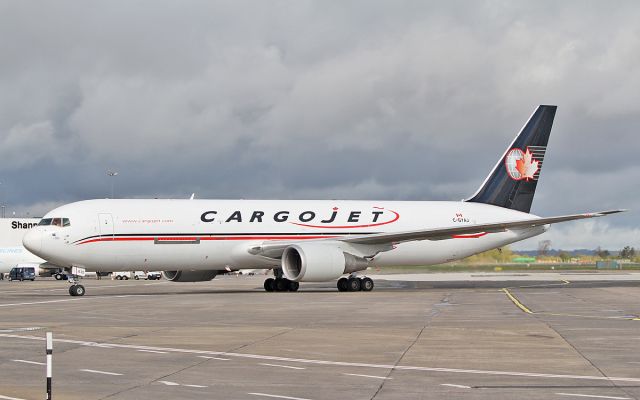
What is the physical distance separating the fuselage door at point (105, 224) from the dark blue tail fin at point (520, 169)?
68.3 ft

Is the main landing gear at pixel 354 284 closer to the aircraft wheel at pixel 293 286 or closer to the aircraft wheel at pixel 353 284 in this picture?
the aircraft wheel at pixel 353 284

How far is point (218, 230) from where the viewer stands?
40406 millimetres

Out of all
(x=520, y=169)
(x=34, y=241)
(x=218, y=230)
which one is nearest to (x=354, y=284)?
(x=218, y=230)

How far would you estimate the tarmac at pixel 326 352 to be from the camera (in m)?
12.1

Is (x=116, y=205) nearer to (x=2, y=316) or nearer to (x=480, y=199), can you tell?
(x=2, y=316)

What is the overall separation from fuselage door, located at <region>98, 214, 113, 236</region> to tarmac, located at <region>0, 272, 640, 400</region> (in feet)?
28.5

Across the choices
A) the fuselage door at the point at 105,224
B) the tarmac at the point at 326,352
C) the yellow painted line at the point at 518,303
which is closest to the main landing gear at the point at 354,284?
the yellow painted line at the point at 518,303

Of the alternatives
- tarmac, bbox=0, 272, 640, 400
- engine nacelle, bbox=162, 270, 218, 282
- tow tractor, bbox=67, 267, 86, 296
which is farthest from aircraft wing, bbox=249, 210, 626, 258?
tarmac, bbox=0, 272, 640, 400

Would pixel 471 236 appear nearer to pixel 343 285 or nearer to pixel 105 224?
pixel 343 285

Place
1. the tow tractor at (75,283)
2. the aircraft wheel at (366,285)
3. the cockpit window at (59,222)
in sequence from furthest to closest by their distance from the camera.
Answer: the aircraft wheel at (366,285) → the tow tractor at (75,283) → the cockpit window at (59,222)

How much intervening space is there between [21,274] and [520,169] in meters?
55.6

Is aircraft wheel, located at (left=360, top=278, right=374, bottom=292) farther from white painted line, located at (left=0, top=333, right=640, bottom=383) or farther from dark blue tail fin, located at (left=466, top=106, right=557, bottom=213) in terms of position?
white painted line, located at (left=0, top=333, right=640, bottom=383)

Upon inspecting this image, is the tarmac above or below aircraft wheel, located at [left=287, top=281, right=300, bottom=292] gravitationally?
below

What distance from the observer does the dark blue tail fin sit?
1946 inches
